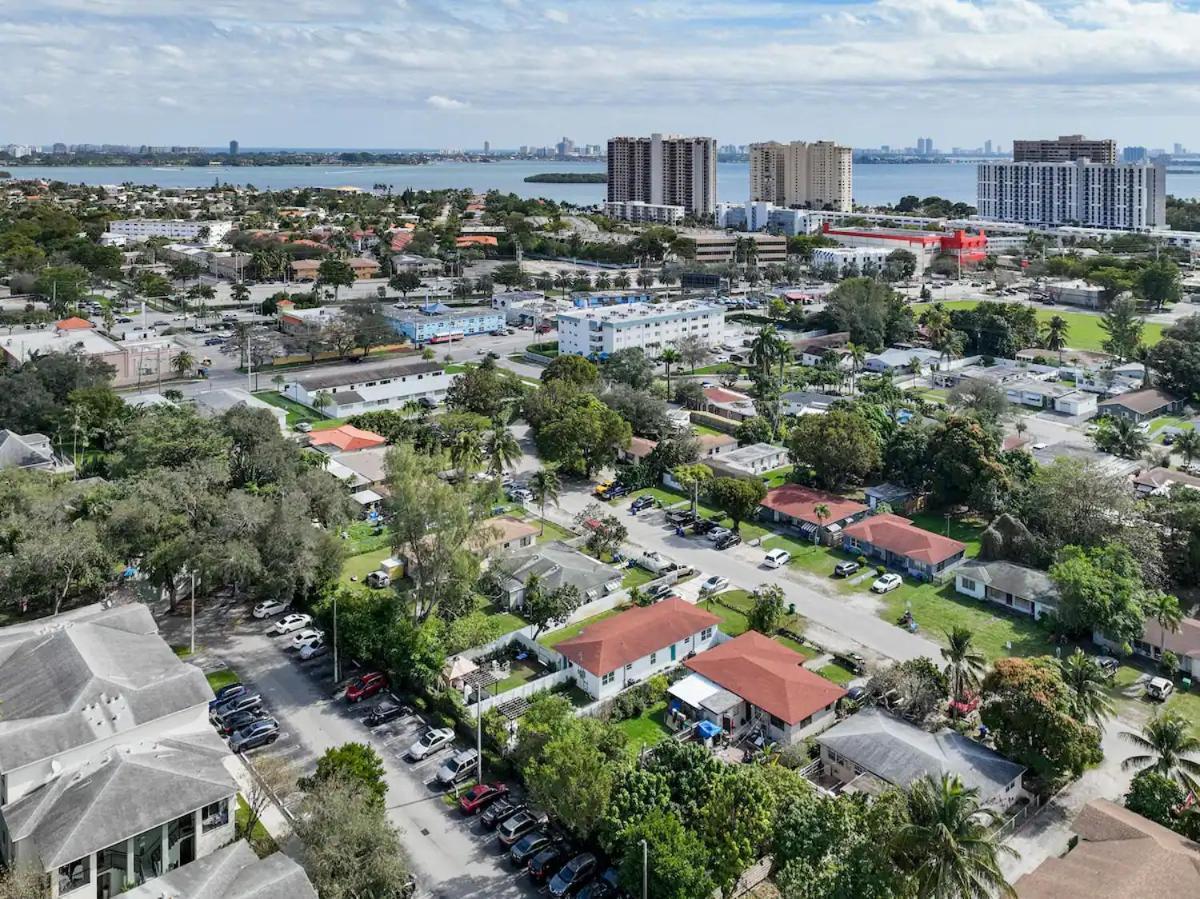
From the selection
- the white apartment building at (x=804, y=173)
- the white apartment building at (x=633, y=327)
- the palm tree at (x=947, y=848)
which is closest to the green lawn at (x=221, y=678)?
the palm tree at (x=947, y=848)

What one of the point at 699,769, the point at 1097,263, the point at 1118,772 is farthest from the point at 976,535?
the point at 1097,263

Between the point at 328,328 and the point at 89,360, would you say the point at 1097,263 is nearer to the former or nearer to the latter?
the point at 328,328

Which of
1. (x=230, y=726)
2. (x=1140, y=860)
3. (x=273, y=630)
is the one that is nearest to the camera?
(x=1140, y=860)

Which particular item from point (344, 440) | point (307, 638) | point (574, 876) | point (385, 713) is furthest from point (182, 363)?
point (574, 876)

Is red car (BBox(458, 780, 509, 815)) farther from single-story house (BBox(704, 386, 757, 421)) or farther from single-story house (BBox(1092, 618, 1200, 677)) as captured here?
single-story house (BBox(704, 386, 757, 421))

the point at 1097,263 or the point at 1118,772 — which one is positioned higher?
the point at 1097,263

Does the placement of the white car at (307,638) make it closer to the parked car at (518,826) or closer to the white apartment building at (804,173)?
the parked car at (518,826)
